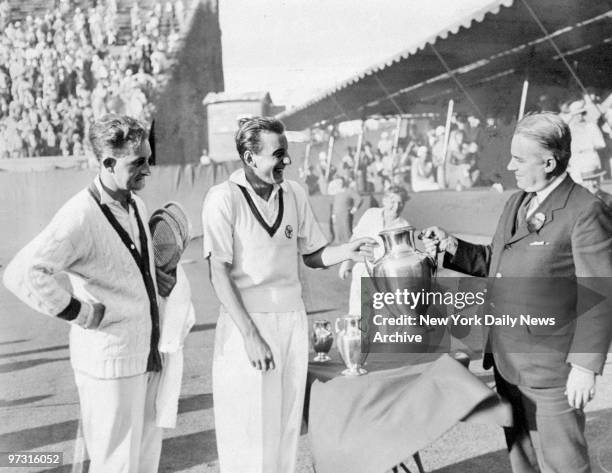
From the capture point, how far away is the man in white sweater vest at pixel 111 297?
1.76 metres

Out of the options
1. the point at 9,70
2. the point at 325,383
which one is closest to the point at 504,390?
the point at 325,383

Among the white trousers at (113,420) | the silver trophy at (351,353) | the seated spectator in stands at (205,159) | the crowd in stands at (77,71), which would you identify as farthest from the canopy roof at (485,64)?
the white trousers at (113,420)

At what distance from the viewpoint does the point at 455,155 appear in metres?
4.27

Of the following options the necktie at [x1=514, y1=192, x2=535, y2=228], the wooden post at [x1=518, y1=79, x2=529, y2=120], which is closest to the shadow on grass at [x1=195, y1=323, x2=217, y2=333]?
the wooden post at [x1=518, y1=79, x2=529, y2=120]

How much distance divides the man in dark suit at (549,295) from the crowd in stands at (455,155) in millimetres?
1834

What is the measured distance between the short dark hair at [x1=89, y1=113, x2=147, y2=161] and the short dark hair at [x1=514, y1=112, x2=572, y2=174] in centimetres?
112

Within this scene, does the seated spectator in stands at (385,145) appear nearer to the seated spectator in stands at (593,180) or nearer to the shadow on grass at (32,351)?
the seated spectator in stands at (593,180)

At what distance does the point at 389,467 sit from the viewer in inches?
79.7

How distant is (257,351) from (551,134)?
108 cm

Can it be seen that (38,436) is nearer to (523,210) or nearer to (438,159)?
(523,210)

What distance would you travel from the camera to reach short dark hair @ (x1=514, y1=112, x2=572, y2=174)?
1874 millimetres

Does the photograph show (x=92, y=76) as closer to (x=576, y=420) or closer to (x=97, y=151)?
(x=97, y=151)

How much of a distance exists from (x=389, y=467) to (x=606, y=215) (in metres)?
0.99

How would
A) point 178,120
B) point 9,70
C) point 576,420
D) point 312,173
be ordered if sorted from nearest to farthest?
point 576,420 → point 9,70 → point 178,120 → point 312,173
